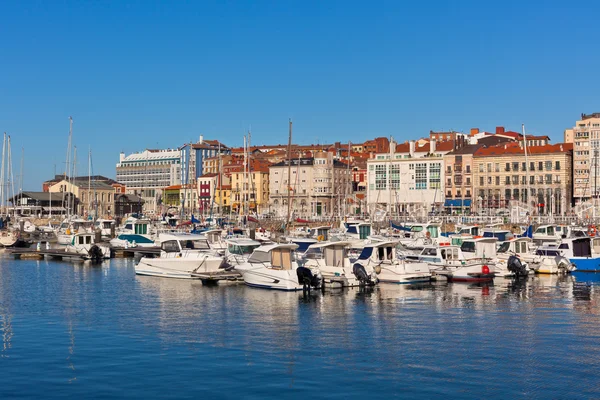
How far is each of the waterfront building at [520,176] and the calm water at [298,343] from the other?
226ft

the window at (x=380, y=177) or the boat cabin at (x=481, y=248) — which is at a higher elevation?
the window at (x=380, y=177)

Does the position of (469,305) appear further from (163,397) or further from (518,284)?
(163,397)

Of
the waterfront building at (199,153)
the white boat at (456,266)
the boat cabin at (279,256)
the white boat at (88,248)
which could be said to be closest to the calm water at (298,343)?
the boat cabin at (279,256)

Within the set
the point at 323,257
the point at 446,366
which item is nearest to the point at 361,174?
the point at 323,257

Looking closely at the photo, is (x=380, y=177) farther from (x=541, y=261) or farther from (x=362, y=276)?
(x=362, y=276)

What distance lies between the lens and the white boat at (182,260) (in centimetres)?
4569

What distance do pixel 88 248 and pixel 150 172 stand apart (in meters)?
127

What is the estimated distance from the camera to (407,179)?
119 metres

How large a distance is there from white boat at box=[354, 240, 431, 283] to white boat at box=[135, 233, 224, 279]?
8142mm

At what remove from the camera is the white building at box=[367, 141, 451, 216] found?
117312 mm

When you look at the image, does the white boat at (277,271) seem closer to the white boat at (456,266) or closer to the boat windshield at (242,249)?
the boat windshield at (242,249)

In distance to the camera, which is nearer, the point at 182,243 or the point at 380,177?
the point at 182,243

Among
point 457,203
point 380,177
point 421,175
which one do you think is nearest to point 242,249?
point 457,203

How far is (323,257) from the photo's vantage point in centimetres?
4488
